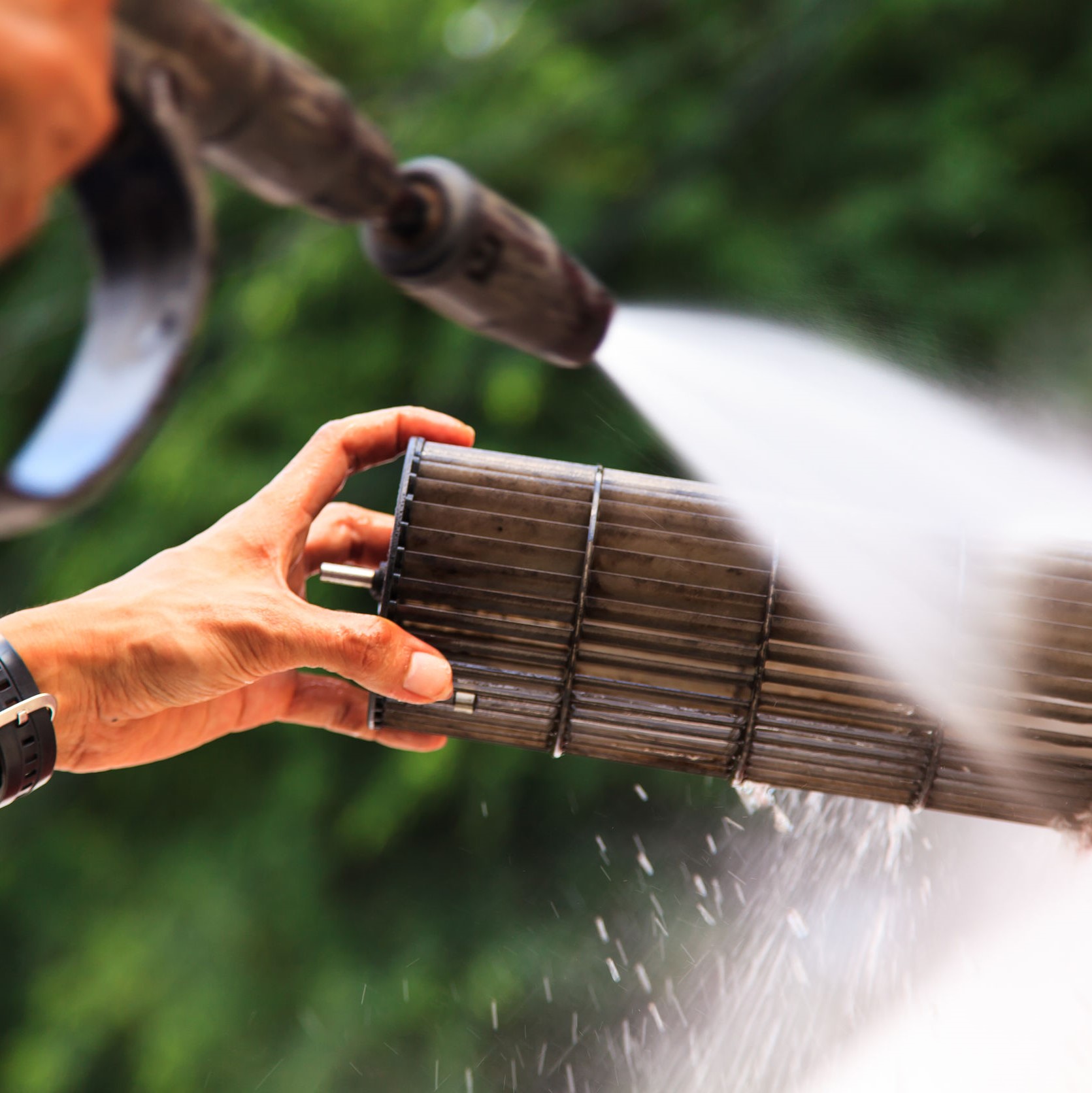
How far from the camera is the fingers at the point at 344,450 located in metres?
1.40

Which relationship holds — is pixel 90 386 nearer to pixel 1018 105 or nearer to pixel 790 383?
pixel 790 383

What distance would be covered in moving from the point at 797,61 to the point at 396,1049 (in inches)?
118

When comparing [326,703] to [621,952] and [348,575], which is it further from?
[621,952]

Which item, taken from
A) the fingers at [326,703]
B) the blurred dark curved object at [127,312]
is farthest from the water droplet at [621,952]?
the blurred dark curved object at [127,312]

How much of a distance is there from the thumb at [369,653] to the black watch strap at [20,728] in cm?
29

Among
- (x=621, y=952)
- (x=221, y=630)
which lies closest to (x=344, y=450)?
(x=221, y=630)

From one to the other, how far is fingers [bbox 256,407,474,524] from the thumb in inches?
7.1

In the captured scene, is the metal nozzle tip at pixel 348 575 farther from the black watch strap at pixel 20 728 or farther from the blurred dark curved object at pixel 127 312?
the blurred dark curved object at pixel 127 312

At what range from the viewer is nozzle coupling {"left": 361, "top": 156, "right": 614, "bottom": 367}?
48.8 inches

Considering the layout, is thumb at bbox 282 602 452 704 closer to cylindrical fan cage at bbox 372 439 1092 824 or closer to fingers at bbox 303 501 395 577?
cylindrical fan cage at bbox 372 439 1092 824

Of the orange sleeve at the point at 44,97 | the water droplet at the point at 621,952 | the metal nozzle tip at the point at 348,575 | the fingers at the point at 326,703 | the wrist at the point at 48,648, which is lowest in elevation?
the water droplet at the point at 621,952

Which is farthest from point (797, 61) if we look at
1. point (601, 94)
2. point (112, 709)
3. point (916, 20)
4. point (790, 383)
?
point (112, 709)

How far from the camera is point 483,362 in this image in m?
3.05

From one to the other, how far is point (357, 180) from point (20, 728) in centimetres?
73
